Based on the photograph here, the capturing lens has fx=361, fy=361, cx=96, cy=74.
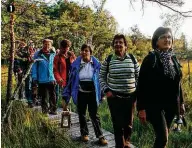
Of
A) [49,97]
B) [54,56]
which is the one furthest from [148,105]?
[49,97]

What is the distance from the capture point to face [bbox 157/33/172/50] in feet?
11.9

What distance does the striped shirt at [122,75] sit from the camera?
4.27 metres

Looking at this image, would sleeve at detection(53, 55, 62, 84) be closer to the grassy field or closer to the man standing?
the man standing

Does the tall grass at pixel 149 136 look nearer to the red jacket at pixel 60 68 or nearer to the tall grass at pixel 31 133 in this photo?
the red jacket at pixel 60 68

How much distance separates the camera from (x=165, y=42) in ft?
12.1

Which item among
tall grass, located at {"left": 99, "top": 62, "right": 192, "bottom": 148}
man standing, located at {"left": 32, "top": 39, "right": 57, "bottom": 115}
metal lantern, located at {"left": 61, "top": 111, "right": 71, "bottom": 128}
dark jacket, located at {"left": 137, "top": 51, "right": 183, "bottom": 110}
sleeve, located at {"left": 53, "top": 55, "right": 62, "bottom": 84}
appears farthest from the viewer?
man standing, located at {"left": 32, "top": 39, "right": 57, "bottom": 115}

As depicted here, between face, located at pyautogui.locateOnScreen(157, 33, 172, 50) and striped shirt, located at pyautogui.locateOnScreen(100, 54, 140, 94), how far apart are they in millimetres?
670

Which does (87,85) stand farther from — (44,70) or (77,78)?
(44,70)

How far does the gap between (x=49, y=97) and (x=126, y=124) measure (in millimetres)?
2666

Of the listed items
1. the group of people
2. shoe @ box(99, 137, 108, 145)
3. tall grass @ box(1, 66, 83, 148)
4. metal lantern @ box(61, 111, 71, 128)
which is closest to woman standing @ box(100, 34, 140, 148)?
the group of people

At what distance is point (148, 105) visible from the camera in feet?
11.8

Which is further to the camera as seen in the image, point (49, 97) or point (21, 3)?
point (49, 97)

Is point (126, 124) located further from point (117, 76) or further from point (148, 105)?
point (148, 105)

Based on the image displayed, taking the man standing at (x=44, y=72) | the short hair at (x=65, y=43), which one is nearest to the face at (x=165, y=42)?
the short hair at (x=65, y=43)
